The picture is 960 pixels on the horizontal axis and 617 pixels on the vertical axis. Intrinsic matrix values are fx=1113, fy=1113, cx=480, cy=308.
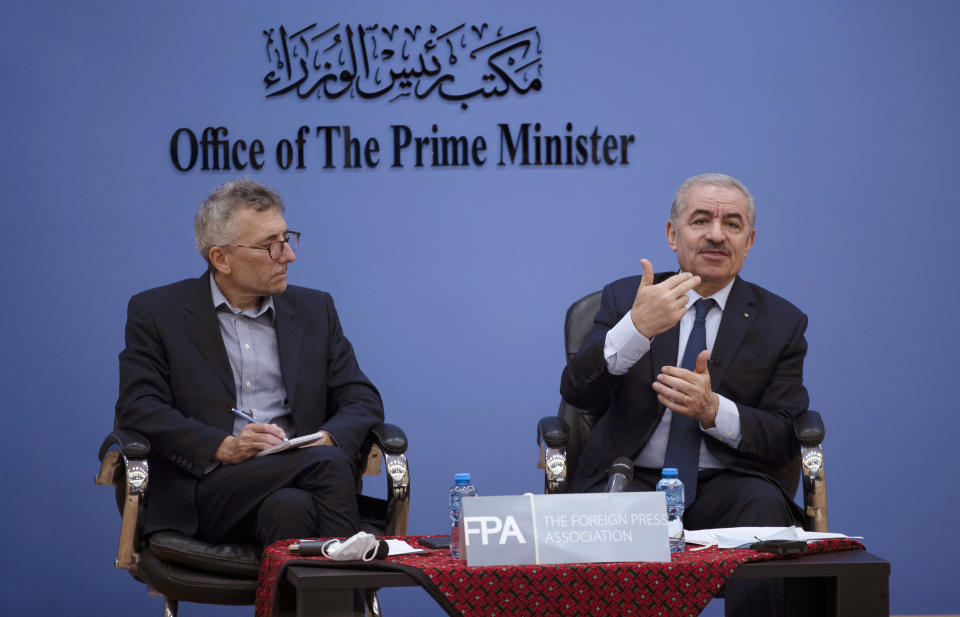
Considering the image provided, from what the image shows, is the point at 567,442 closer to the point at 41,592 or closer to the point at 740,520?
the point at 740,520

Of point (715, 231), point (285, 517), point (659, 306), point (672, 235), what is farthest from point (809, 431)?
point (285, 517)

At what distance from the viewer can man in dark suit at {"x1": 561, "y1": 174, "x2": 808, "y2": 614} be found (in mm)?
3133

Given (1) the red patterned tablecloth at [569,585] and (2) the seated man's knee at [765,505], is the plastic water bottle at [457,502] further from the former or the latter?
(2) the seated man's knee at [765,505]

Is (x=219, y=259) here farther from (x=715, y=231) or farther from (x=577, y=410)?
(x=715, y=231)

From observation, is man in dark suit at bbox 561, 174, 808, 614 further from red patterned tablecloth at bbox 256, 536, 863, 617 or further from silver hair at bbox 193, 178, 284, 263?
silver hair at bbox 193, 178, 284, 263

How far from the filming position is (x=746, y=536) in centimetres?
260

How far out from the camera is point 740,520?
3045mm

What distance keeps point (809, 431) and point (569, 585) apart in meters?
1.16

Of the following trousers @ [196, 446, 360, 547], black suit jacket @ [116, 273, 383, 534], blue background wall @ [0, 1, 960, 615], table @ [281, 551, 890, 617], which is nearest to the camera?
table @ [281, 551, 890, 617]

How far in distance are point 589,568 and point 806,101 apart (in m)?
2.88

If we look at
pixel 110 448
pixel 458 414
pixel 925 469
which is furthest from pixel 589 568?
pixel 925 469

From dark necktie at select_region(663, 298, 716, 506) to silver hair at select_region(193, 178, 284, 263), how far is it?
136 cm

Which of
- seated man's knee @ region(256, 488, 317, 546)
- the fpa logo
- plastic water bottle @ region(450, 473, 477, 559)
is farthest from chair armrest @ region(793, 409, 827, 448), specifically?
seated man's knee @ region(256, 488, 317, 546)

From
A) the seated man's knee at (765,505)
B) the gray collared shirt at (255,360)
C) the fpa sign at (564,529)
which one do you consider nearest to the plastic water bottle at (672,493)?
the fpa sign at (564,529)
